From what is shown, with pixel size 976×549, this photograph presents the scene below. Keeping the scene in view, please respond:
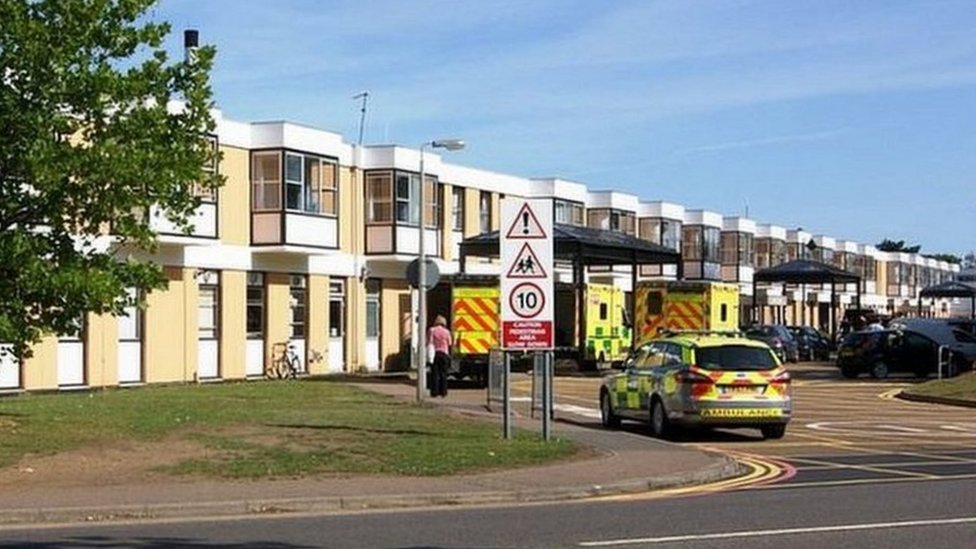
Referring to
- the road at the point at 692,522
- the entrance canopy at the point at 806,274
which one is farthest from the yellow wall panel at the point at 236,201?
the entrance canopy at the point at 806,274

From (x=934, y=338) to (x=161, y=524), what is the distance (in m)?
37.6

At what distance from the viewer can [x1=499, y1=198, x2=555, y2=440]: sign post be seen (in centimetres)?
2061

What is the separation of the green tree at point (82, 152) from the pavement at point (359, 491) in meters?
4.73

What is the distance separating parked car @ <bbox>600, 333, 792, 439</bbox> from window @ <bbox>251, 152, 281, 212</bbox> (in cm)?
2229

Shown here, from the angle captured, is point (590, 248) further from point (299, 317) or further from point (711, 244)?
point (711, 244)

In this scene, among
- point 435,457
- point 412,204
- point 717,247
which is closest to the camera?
point 435,457

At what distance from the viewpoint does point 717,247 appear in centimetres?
8238

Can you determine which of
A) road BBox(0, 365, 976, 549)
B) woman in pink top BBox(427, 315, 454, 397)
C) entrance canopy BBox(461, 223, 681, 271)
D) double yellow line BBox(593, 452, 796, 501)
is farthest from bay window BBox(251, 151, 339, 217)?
road BBox(0, 365, 976, 549)

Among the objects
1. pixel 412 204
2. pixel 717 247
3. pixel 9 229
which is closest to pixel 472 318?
pixel 412 204

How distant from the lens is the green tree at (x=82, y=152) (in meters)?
19.7

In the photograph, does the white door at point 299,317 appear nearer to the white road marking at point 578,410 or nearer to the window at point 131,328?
the window at point 131,328

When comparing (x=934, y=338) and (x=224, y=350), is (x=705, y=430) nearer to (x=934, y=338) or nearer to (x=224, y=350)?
(x=224, y=350)

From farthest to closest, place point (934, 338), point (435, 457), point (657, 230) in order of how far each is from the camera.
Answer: point (657, 230) → point (934, 338) → point (435, 457)

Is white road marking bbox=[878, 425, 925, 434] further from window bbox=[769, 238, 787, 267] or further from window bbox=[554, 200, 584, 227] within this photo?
window bbox=[769, 238, 787, 267]
